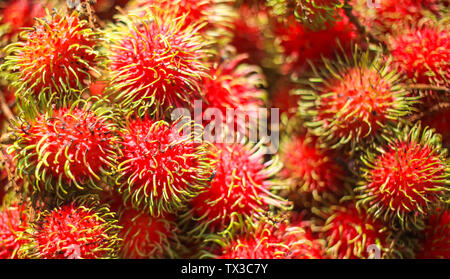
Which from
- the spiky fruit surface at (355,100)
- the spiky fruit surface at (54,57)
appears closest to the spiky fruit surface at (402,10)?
the spiky fruit surface at (355,100)

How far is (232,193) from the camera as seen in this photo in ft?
3.35

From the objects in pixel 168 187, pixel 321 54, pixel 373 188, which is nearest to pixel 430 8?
pixel 321 54

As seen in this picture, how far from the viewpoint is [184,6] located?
108cm

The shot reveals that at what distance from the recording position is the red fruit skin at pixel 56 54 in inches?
37.2

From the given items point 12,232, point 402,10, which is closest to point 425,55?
point 402,10

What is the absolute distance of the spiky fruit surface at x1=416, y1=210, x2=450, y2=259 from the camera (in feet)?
3.46

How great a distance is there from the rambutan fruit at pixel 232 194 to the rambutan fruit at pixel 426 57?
47 centimetres

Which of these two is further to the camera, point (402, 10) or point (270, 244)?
point (402, 10)

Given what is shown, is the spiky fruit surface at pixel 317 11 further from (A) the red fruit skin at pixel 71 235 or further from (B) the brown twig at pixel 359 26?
(A) the red fruit skin at pixel 71 235

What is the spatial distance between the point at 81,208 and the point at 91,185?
0.19 ft

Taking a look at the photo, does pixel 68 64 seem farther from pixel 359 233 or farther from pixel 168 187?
pixel 359 233

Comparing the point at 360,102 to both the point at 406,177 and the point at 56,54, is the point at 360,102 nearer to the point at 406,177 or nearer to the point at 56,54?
the point at 406,177

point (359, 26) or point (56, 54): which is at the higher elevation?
point (359, 26)

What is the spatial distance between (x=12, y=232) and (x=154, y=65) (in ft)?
1.80
